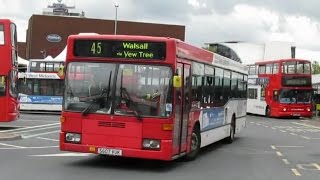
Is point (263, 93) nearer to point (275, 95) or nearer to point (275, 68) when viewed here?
point (275, 95)

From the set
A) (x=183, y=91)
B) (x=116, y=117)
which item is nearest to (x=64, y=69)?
(x=116, y=117)

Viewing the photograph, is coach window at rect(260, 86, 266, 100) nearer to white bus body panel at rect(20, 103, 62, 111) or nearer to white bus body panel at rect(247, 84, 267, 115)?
white bus body panel at rect(247, 84, 267, 115)

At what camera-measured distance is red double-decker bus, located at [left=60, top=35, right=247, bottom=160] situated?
12438 mm

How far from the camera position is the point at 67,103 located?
12945 mm

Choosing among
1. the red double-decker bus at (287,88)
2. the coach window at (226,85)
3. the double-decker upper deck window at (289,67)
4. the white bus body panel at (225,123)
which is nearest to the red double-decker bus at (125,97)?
the white bus body panel at (225,123)

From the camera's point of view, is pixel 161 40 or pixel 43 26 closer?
pixel 161 40

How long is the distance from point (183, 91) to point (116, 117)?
1768 millimetres

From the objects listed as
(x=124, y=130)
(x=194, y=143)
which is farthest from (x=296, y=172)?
(x=124, y=130)

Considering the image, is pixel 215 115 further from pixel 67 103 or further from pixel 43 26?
pixel 43 26

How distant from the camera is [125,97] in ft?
41.1

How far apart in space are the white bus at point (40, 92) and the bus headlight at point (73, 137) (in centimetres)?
2793

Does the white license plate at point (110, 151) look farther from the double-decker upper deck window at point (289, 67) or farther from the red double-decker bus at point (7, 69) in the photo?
the double-decker upper deck window at point (289, 67)

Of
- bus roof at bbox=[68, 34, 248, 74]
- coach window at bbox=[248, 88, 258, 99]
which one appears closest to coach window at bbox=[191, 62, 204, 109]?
bus roof at bbox=[68, 34, 248, 74]

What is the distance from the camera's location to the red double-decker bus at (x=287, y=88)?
43000mm
